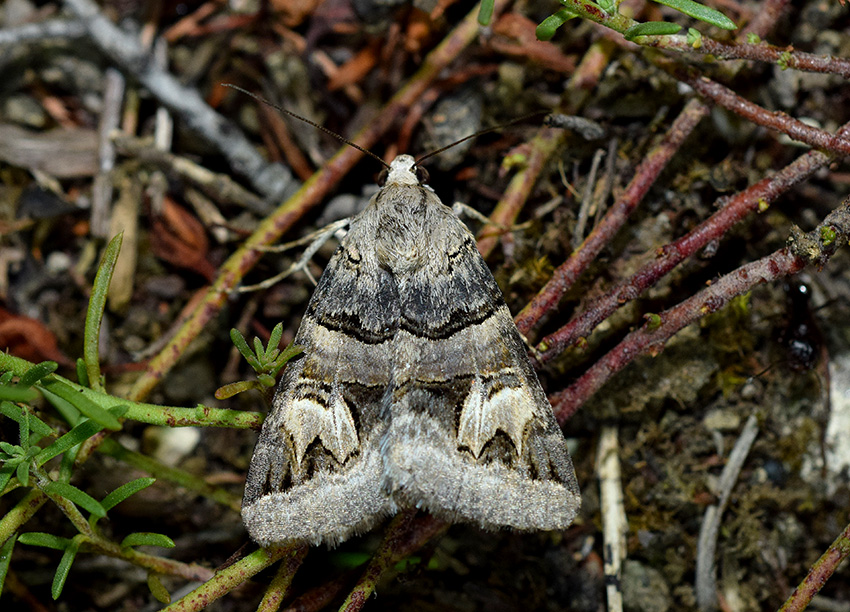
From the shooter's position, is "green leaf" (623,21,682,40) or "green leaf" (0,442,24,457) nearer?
"green leaf" (0,442,24,457)

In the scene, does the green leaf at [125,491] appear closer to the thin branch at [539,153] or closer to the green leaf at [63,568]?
the green leaf at [63,568]

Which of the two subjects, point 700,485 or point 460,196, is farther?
point 460,196

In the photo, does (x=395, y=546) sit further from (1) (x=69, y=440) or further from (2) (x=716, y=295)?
(2) (x=716, y=295)

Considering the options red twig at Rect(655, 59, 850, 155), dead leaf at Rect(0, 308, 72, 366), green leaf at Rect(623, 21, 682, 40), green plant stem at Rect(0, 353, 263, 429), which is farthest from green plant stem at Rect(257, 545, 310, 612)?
red twig at Rect(655, 59, 850, 155)

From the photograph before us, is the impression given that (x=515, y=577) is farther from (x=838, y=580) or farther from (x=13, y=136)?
(x=13, y=136)

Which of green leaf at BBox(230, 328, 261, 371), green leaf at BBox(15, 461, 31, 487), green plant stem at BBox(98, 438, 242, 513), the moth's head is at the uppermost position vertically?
the moth's head

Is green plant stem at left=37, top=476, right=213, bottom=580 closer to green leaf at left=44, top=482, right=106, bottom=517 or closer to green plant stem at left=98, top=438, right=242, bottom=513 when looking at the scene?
green leaf at left=44, top=482, right=106, bottom=517

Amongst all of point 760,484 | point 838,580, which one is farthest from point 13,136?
point 838,580
